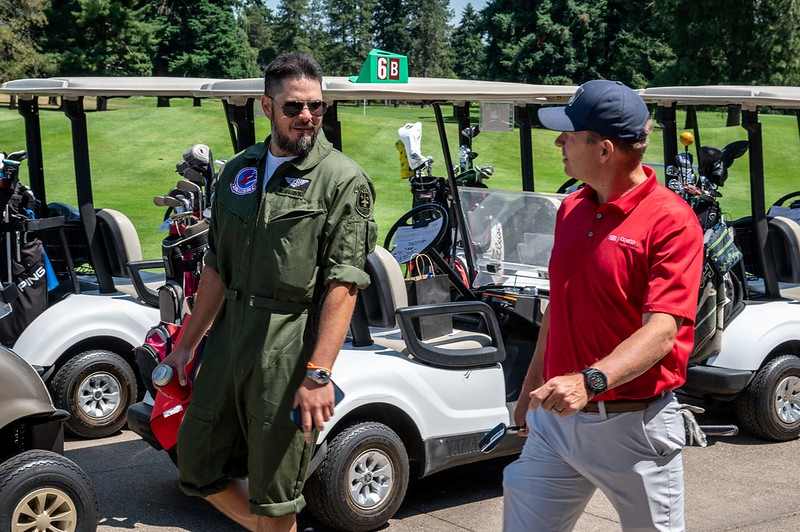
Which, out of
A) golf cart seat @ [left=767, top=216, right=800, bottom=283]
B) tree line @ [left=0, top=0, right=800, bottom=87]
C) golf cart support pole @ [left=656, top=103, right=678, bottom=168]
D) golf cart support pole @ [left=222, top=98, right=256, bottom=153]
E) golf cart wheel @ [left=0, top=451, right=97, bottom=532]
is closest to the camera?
golf cart wheel @ [left=0, top=451, right=97, bottom=532]

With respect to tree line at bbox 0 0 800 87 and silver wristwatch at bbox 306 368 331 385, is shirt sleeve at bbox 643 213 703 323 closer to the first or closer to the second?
silver wristwatch at bbox 306 368 331 385

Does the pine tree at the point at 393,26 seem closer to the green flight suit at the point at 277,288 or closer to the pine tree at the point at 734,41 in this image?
the pine tree at the point at 734,41

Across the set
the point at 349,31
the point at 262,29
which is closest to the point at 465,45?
the point at 349,31

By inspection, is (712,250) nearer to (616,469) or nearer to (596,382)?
(616,469)

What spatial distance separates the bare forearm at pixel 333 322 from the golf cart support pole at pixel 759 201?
419 cm

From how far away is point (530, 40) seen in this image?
51.1 meters

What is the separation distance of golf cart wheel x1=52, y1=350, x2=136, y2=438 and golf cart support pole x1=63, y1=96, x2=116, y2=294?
0.46 metres

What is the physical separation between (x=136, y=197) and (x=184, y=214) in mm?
13023

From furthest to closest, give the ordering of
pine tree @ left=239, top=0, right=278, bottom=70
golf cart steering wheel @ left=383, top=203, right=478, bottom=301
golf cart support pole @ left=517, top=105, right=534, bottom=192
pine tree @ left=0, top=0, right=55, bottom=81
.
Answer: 1. pine tree @ left=239, top=0, right=278, bottom=70
2. pine tree @ left=0, top=0, right=55, bottom=81
3. golf cart support pole @ left=517, top=105, right=534, bottom=192
4. golf cart steering wheel @ left=383, top=203, right=478, bottom=301

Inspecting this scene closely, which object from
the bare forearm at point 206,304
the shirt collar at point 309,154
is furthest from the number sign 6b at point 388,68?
the bare forearm at point 206,304

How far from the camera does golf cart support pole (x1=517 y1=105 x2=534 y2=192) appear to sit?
7.78 m

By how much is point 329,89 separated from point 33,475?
196cm

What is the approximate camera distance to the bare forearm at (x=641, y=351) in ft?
8.81

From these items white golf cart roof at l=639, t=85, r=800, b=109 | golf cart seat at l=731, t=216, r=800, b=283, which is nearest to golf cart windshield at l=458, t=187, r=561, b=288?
white golf cart roof at l=639, t=85, r=800, b=109
